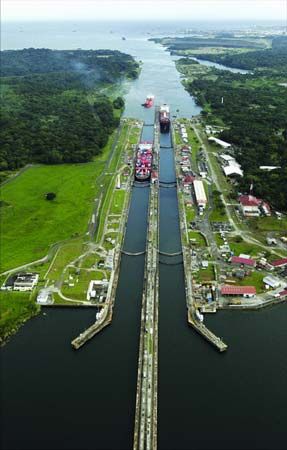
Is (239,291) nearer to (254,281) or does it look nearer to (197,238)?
(254,281)

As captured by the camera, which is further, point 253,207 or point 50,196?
point 50,196

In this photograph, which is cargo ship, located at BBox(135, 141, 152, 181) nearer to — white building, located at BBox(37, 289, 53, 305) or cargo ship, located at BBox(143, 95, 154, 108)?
white building, located at BBox(37, 289, 53, 305)

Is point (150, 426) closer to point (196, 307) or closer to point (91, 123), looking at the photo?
point (196, 307)

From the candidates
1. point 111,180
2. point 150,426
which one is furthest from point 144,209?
point 150,426

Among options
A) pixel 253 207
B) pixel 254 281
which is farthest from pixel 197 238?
pixel 253 207

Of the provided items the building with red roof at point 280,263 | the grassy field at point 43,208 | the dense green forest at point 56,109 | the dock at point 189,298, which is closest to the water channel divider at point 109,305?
the grassy field at point 43,208
